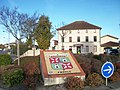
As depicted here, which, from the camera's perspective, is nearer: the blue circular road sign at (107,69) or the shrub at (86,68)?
the blue circular road sign at (107,69)

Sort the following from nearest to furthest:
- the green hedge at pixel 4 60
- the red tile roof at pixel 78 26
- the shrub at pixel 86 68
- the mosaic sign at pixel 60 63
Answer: the mosaic sign at pixel 60 63 → the shrub at pixel 86 68 → the green hedge at pixel 4 60 → the red tile roof at pixel 78 26

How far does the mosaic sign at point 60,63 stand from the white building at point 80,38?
5228cm

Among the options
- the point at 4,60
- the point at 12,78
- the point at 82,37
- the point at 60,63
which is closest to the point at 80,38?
the point at 82,37

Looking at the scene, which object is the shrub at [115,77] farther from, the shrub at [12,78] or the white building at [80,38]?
the white building at [80,38]

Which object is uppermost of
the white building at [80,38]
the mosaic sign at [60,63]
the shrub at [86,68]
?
the white building at [80,38]

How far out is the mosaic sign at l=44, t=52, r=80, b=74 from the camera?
983 cm

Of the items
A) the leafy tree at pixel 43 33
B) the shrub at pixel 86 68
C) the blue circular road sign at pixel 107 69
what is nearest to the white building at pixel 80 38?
the leafy tree at pixel 43 33

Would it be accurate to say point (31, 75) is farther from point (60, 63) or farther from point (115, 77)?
point (115, 77)

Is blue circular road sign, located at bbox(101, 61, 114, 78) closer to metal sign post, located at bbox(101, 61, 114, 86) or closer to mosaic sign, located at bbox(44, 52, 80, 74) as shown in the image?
metal sign post, located at bbox(101, 61, 114, 86)

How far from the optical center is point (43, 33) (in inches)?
1906

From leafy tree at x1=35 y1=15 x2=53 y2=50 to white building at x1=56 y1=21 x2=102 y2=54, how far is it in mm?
13466

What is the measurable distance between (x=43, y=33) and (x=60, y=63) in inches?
1513

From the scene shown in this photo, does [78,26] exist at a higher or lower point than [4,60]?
higher

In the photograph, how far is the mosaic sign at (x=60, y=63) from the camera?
983cm
